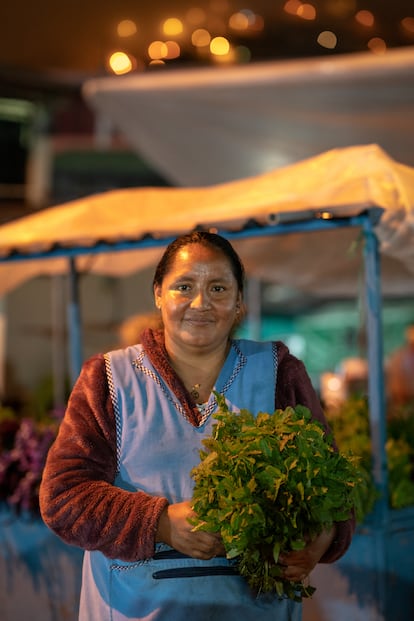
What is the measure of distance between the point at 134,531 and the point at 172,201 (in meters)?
4.33

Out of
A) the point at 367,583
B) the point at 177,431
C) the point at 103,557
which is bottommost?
the point at 367,583

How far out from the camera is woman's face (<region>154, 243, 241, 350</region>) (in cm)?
241

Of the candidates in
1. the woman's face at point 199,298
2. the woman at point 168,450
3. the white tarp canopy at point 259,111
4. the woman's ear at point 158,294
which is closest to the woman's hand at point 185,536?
the woman at point 168,450

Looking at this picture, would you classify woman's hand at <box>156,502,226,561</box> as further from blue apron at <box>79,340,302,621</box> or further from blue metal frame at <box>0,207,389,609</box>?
blue metal frame at <box>0,207,389,609</box>

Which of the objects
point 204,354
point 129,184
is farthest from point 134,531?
point 129,184

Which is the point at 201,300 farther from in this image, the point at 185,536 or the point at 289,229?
the point at 289,229

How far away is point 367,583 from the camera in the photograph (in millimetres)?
4094

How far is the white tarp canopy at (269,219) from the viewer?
418cm

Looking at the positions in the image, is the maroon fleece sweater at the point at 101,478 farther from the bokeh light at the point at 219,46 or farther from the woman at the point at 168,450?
the bokeh light at the point at 219,46

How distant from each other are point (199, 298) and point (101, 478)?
0.54m

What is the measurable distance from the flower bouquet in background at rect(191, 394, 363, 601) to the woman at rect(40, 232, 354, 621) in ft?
0.23

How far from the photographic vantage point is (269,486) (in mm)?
2125

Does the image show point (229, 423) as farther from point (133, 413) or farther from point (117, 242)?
point (117, 242)

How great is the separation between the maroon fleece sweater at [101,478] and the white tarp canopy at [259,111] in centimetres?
589
